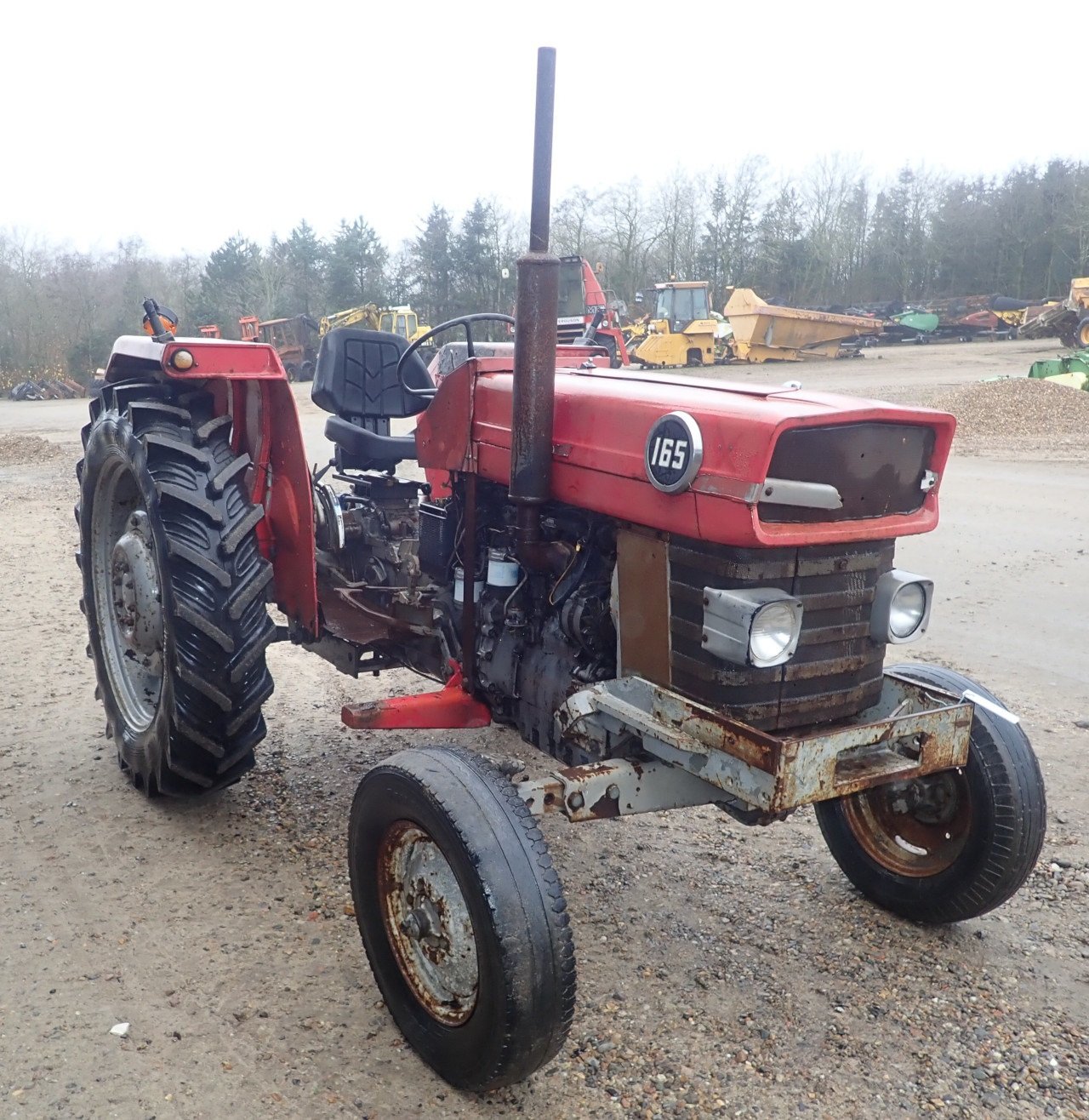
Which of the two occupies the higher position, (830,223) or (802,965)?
(830,223)

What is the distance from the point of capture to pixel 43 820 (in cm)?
332

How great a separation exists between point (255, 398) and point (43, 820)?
1.53 meters

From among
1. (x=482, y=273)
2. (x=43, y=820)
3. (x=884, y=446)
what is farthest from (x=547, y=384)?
(x=482, y=273)

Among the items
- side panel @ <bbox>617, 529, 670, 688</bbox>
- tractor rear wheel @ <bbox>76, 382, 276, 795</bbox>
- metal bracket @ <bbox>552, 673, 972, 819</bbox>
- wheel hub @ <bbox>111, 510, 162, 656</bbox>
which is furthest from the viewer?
wheel hub @ <bbox>111, 510, 162, 656</bbox>

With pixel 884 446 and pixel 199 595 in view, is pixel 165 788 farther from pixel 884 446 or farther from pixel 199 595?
pixel 884 446

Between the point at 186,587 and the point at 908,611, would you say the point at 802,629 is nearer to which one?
the point at 908,611

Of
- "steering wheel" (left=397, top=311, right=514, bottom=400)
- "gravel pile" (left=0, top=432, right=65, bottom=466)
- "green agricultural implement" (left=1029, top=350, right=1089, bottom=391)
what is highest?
"steering wheel" (left=397, top=311, right=514, bottom=400)

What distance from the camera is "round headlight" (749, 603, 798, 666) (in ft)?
7.04

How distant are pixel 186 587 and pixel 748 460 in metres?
1.77

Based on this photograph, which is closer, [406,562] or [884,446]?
[884,446]

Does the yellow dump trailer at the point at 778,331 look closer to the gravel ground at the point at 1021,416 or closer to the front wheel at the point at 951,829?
the gravel ground at the point at 1021,416

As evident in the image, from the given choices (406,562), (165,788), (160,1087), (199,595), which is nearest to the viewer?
(160,1087)

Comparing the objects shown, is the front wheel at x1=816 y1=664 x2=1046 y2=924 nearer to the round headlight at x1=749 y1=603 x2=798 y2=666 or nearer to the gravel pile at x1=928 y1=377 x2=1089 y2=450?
the round headlight at x1=749 y1=603 x2=798 y2=666

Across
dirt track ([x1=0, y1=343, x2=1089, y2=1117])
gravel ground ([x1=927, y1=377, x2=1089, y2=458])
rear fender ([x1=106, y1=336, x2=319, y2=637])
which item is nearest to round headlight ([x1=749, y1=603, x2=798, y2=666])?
dirt track ([x1=0, y1=343, x2=1089, y2=1117])
